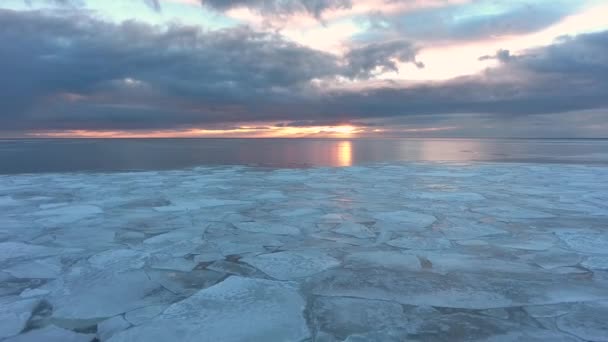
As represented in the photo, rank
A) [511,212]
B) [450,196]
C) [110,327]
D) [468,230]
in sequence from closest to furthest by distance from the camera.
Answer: [110,327] < [468,230] < [511,212] < [450,196]

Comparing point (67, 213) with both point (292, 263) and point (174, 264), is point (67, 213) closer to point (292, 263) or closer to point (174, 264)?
point (174, 264)

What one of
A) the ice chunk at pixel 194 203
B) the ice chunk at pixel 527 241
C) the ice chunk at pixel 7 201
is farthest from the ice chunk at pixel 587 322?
the ice chunk at pixel 7 201

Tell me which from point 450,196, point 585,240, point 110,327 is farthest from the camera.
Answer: point 450,196

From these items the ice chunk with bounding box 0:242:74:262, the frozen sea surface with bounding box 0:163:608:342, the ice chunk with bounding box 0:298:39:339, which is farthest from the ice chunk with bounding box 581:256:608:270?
the ice chunk with bounding box 0:242:74:262

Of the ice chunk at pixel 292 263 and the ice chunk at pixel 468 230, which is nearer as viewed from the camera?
the ice chunk at pixel 292 263

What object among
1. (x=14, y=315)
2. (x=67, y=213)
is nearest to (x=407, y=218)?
(x=14, y=315)

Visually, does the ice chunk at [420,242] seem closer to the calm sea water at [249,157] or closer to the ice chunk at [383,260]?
the ice chunk at [383,260]

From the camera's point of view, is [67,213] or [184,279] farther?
[67,213]

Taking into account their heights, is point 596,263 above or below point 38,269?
below
